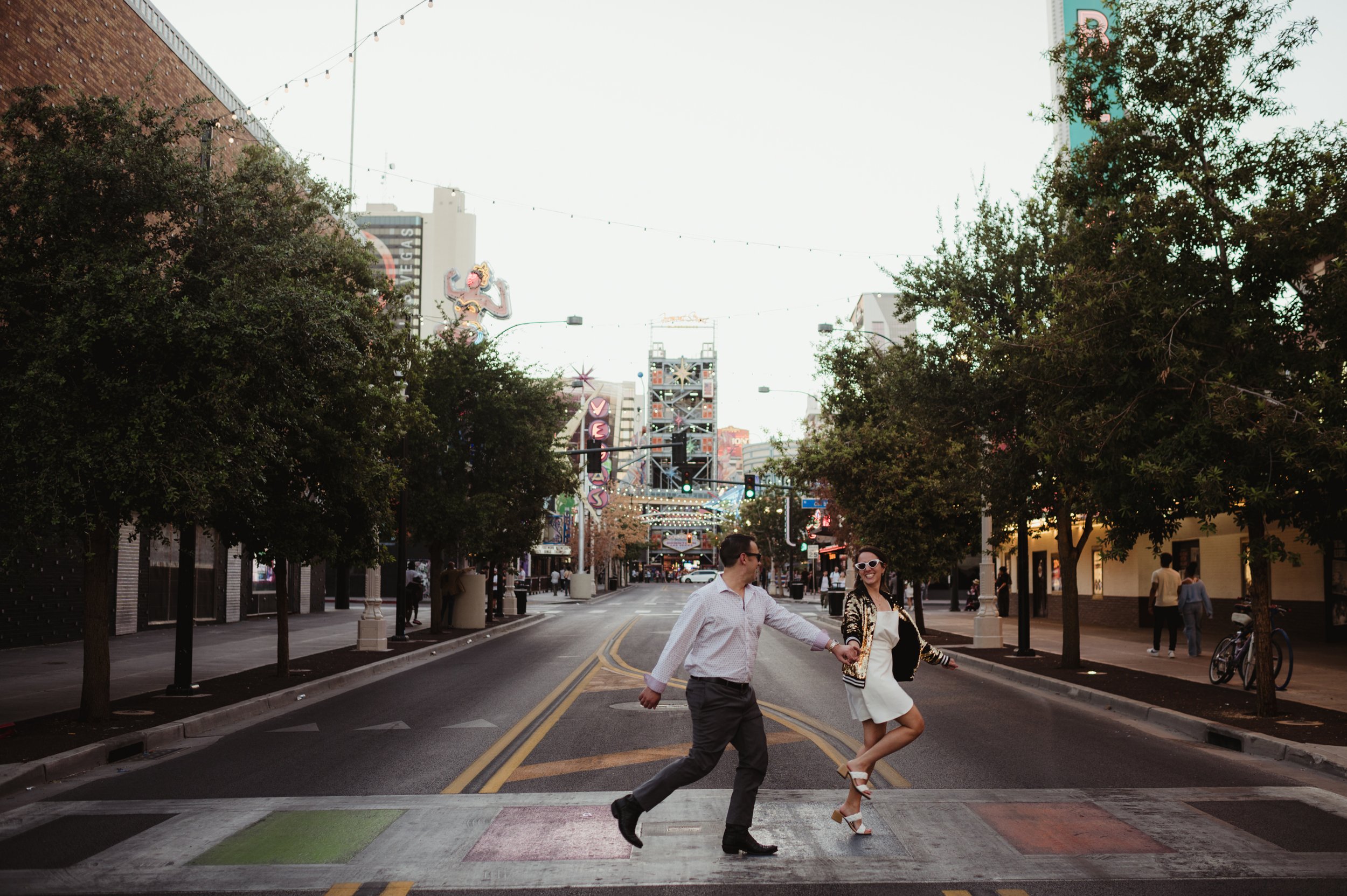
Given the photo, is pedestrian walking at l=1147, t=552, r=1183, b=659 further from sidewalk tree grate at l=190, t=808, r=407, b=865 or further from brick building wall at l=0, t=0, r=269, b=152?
brick building wall at l=0, t=0, r=269, b=152

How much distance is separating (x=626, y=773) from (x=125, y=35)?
A: 20.2 metres

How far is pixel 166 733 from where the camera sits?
1124 cm

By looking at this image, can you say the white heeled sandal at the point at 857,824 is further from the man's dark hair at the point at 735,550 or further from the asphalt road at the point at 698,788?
the man's dark hair at the point at 735,550

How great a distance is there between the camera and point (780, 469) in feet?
107

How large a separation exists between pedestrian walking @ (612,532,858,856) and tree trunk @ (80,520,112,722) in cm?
776

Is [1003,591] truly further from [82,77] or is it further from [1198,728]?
[82,77]

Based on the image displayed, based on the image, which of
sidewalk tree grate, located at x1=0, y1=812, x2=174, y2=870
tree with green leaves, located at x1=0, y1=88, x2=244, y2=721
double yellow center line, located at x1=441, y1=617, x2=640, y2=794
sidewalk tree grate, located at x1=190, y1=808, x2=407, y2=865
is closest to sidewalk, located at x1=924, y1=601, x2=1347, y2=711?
double yellow center line, located at x1=441, y1=617, x2=640, y2=794

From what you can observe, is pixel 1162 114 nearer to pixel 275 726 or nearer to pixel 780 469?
pixel 275 726

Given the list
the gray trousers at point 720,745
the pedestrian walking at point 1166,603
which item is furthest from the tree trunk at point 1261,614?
the pedestrian walking at point 1166,603

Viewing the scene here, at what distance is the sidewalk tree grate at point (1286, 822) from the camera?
22.6 ft

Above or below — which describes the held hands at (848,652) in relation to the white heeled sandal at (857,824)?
above

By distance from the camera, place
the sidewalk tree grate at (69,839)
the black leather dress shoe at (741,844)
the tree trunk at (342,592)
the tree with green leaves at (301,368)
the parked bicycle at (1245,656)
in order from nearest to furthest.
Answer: the black leather dress shoe at (741,844), the sidewalk tree grate at (69,839), the tree with green leaves at (301,368), the parked bicycle at (1245,656), the tree trunk at (342,592)

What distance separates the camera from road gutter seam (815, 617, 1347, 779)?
9.71 m

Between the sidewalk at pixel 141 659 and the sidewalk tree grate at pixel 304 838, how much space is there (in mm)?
6450
